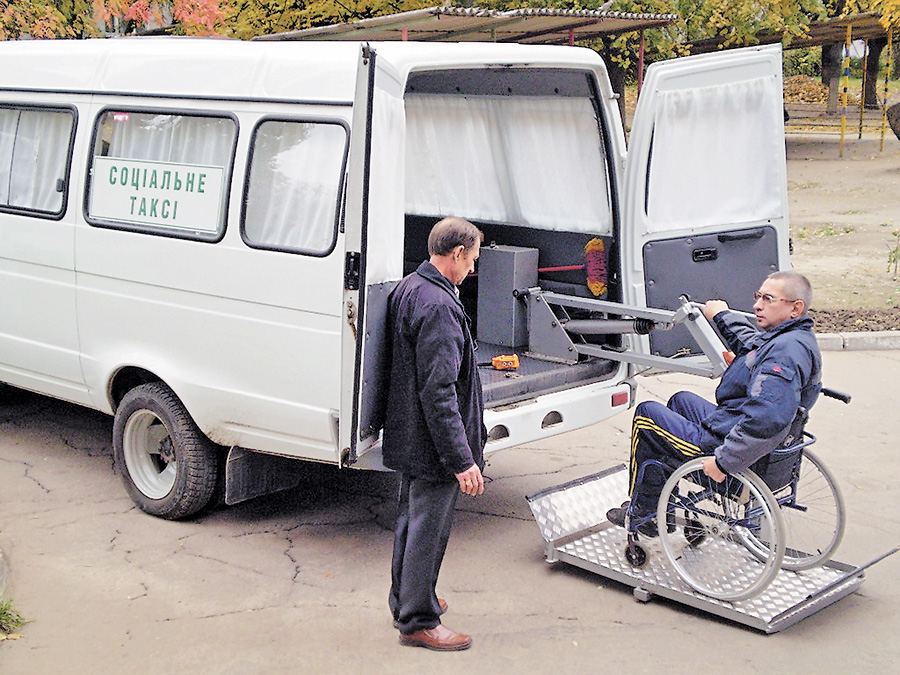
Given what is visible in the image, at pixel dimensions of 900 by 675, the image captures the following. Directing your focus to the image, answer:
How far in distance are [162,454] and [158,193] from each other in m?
1.41

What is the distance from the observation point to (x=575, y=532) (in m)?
5.49

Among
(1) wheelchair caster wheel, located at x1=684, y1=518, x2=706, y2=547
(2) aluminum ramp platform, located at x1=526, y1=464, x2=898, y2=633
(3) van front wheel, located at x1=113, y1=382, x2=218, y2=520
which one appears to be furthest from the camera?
(3) van front wheel, located at x1=113, y1=382, x2=218, y2=520

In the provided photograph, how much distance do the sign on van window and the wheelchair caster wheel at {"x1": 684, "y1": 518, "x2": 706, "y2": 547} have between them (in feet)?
8.55

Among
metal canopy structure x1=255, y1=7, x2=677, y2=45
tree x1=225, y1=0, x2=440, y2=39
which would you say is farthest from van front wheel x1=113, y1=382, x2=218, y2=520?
tree x1=225, y1=0, x2=440, y2=39

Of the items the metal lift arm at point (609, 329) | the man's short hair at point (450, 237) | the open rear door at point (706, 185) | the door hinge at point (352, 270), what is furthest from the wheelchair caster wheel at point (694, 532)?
the door hinge at point (352, 270)

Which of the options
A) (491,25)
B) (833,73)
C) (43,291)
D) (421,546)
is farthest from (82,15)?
(833,73)

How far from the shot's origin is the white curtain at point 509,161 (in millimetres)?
6438

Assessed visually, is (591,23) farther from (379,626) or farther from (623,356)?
(379,626)

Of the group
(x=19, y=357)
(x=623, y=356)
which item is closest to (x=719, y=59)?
(x=623, y=356)

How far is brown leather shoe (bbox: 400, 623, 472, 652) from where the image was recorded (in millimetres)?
4512

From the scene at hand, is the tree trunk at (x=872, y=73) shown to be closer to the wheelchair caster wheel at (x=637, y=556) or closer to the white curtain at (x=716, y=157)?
the white curtain at (x=716, y=157)

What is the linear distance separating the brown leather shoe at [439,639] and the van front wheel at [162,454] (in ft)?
5.41

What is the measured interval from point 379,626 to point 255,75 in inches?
101

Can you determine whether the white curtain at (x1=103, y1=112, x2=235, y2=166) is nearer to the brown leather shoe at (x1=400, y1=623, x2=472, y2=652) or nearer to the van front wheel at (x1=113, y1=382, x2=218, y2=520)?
the van front wheel at (x1=113, y1=382, x2=218, y2=520)
